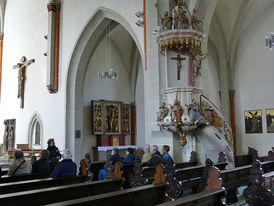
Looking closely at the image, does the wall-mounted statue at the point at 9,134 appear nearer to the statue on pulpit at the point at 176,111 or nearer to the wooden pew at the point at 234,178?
the statue on pulpit at the point at 176,111

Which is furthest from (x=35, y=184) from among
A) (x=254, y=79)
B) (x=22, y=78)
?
(x=254, y=79)

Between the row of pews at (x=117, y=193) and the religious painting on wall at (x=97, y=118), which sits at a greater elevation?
the religious painting on wall at (x=97, y=118)

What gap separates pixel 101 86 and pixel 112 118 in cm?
167

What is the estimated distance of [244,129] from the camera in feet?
50.1

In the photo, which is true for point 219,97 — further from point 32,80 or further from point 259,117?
point 32,80

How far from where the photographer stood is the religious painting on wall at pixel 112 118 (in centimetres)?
1468

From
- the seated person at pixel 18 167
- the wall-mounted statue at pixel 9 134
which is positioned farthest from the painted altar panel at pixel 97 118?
the seated person at pixel 18 167

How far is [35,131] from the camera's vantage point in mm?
15789

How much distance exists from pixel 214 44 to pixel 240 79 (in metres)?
2.21

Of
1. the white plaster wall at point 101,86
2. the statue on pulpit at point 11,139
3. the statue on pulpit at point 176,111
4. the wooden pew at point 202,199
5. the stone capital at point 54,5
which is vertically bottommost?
the wooden pew at point 202,199

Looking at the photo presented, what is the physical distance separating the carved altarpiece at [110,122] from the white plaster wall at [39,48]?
1.54m

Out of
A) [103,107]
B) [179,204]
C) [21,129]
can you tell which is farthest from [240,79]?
[179,204]

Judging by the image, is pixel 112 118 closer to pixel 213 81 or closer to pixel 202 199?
pixel 213 81

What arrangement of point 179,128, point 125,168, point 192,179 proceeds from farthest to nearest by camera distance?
point 179,128 → point 125,168 → point 192,179
